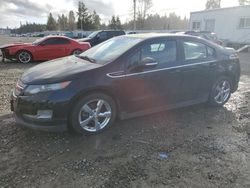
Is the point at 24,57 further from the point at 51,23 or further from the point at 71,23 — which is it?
the point at 51,23

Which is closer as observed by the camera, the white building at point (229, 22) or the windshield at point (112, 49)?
the windshield at point (112, 49)

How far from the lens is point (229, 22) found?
23078 millimetres

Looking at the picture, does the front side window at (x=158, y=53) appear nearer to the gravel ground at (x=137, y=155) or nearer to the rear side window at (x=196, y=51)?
the rear side window at (x=196, y=51)

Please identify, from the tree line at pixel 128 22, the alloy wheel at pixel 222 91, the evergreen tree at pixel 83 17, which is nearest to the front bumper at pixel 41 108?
the alloy wheel at pixel 222 91

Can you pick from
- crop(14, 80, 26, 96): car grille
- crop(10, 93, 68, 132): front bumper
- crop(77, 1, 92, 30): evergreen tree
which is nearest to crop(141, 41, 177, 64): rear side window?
crop(10, 93, 68, 132): front bumper

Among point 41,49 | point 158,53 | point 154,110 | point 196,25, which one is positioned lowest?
point 154,110

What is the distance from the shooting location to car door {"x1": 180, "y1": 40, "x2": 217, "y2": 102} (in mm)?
5004

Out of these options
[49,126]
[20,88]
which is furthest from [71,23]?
[49,126]

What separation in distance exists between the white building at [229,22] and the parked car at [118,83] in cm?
1864

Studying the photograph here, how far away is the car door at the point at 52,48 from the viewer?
12625 millimetres

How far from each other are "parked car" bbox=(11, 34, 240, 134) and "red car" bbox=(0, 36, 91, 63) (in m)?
7.75

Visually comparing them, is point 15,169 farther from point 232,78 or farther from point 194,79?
point 232,78

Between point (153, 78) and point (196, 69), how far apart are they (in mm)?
1086

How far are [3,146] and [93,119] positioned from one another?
138cm
